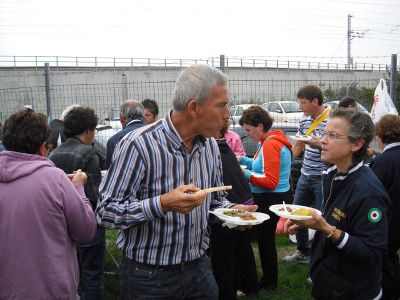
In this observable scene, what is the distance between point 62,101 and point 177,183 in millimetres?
7121

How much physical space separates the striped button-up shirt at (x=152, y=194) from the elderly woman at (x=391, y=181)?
5.09 ft

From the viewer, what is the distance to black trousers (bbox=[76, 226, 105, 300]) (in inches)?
168

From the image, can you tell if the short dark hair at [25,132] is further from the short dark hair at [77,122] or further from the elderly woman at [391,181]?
the elderly woman at [391,181]

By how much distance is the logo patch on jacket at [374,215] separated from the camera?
2504 mm

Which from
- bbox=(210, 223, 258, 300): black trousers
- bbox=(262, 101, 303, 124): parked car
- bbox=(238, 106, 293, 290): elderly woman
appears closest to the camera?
bbox=(210, 223, 258, 300): black trousers

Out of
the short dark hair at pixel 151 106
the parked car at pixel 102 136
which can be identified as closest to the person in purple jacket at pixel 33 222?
the short dark hair at pixel 151 106

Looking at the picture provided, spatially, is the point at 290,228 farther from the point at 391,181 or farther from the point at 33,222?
the point at 33,222

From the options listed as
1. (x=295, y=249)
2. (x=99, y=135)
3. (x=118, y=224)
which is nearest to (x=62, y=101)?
(x=99, y=135)

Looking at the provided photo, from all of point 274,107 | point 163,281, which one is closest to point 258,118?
point 163,281

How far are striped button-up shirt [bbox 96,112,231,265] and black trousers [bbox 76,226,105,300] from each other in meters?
1.82

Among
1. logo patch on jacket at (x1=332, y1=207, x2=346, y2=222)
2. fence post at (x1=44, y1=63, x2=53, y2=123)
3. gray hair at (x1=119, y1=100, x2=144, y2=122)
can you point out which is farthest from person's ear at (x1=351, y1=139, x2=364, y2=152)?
fence post at (x1=44, y1=63, x2=53, y2=123)

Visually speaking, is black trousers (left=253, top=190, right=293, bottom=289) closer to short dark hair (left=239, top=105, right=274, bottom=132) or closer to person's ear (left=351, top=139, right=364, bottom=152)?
short dark hair (left=239, top=105, right=274, bottom=132)

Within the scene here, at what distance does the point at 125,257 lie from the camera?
8.36ft

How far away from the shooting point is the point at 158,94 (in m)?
10.1
